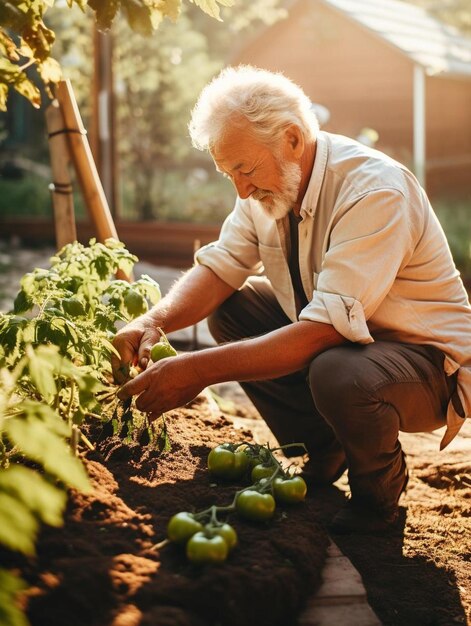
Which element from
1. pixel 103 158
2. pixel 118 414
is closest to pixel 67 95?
pixel 118 414

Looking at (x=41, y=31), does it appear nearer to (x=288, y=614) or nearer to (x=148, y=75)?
(x=288, y=614)

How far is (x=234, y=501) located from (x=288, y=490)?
0.79ft

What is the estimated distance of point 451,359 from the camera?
299 centimetres

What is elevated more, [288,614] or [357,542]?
[288,614]

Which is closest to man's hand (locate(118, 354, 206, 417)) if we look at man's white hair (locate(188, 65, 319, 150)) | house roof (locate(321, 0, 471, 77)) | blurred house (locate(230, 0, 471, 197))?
man's white hair (locate(188, 65, 319, 150))

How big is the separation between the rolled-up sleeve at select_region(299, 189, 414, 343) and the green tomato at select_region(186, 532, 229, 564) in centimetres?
101

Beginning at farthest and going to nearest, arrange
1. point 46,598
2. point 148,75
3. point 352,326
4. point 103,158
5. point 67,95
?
point 148,75
point 103,158
point 67,95
point 352,326
point 46,598

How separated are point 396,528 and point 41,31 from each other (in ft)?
7.30

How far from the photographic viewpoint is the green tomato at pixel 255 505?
2.26 meters

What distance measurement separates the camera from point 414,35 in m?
16.1

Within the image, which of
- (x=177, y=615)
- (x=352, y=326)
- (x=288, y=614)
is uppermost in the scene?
(x=352, y=326)

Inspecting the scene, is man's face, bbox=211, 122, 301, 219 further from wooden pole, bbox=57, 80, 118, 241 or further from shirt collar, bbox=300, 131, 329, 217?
wooden pole, bbox=57, 80, 118, 241

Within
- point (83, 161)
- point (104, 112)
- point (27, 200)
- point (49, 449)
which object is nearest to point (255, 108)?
point (83, 161)

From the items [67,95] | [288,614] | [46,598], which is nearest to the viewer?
[46,598]
